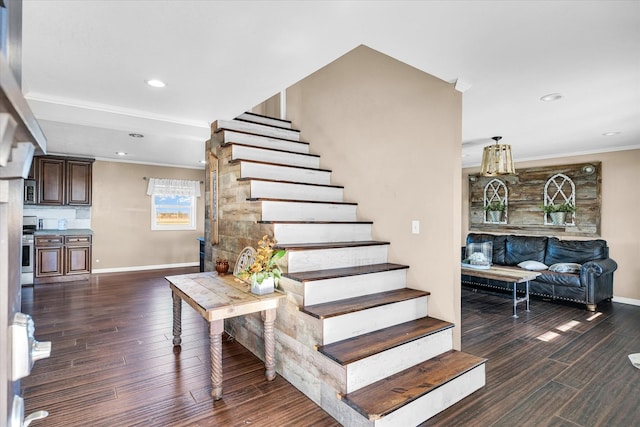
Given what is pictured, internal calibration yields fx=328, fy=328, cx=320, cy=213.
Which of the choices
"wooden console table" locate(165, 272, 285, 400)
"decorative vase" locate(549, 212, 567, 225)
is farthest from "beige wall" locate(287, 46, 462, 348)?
"decorative vase" locate(549, 212, 567, 225)

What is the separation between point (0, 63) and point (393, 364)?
2.39m

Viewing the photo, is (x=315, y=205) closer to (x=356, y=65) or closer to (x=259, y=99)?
(x=259, y=99)

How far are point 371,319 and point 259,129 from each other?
112 inches

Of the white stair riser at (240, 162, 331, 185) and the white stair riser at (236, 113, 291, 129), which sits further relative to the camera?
the white stair riser at (236, 113, 291, 129)

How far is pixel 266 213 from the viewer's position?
10.0ft

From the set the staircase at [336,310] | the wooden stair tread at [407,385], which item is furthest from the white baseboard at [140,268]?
the wooden stair tread at [407,385]

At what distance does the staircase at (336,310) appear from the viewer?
2062 mm

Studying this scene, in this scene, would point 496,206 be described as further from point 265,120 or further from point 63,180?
point 63,180

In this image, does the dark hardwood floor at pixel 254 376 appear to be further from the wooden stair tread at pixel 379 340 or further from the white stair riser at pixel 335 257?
the white stair riser at pixel 335 257

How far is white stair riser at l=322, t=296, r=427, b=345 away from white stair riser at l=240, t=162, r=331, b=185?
180cm

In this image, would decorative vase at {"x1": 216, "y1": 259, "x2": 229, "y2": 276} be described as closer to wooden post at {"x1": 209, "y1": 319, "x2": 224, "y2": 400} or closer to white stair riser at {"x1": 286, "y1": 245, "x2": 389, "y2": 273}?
white stair riser at {"x1": 286, "y1": 245, "x2": 389, "y2": 273}

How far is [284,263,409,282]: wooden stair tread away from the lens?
251 cm

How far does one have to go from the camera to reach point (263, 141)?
13.1 ft

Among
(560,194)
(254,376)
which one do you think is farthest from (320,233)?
(560,194)
